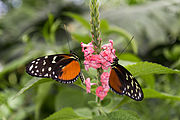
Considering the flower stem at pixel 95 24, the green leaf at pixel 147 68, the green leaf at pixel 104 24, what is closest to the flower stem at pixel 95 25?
the flower stem at pixel 95 24

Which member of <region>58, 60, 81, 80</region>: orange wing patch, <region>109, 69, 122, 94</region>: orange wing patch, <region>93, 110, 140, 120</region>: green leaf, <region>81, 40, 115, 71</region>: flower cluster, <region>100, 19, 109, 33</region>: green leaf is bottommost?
<region>93, 110, 140, 120</region>: green leaf

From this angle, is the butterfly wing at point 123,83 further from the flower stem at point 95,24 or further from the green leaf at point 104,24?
the green leaf at point 104,24

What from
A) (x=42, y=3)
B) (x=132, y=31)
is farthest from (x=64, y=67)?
(x=42, y=3)

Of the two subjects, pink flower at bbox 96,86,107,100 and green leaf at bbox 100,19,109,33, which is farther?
green leaf at bbox 100,19,109,33

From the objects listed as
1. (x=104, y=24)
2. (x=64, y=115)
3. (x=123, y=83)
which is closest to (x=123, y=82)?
(x=123, y=83)

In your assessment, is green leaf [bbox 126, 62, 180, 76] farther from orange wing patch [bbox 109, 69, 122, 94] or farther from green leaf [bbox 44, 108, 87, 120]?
green leaf [bbox 44, 108, 87, 120]

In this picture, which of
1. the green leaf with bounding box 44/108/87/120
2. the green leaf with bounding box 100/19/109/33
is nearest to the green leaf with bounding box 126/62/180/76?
the green leaf with bounding box 44/108/87/120
